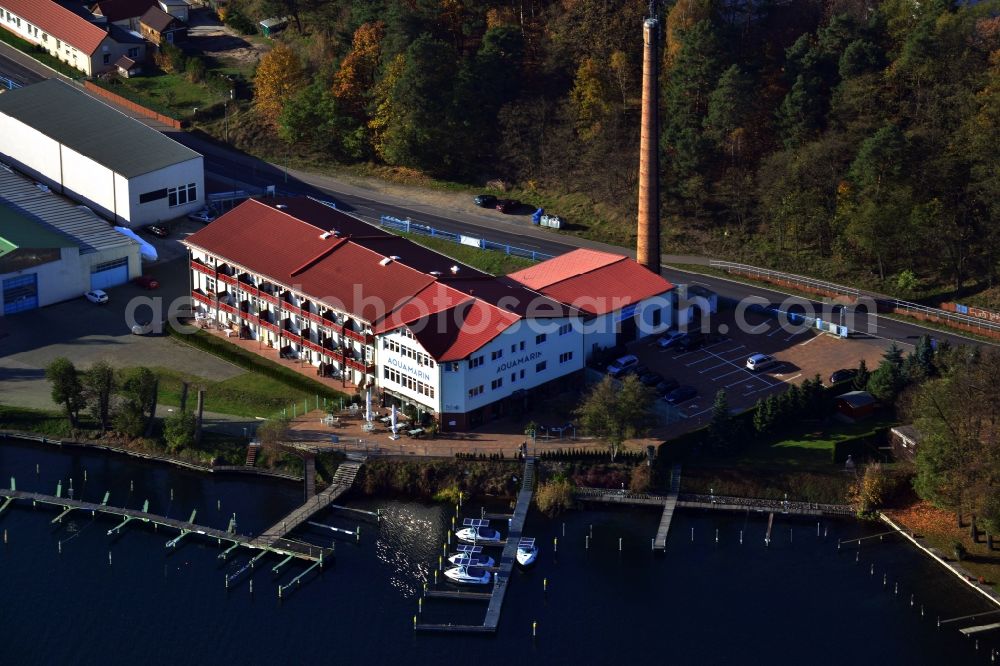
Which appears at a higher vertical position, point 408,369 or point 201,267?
point 201,267

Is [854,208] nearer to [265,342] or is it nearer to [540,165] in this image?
[540,165]

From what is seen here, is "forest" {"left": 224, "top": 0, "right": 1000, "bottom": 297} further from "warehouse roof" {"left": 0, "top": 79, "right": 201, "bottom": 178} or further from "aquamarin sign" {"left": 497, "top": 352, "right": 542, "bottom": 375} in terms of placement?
"aquamarin sign" {"left": 497, "top": 352, "right": 542, "bottom": 375}

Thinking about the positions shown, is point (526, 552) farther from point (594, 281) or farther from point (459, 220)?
point (459, 220)

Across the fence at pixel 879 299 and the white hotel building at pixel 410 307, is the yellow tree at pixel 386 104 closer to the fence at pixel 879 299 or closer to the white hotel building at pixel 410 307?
the white hotel building at pixel 410 307

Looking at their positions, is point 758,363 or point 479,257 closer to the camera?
point 758,363

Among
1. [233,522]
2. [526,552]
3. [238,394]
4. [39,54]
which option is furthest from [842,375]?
[39,54]

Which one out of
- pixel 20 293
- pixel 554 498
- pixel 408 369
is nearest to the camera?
pixel 554 498
